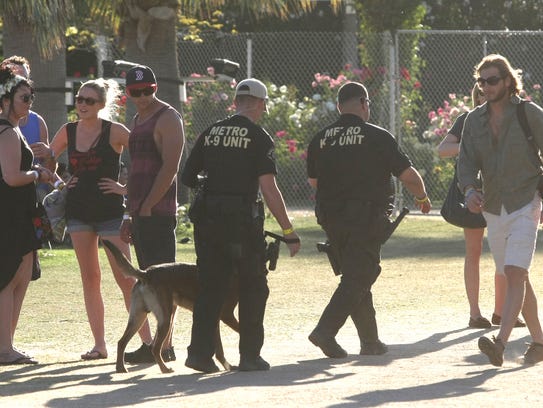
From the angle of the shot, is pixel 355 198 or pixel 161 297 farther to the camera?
pixel 355 198

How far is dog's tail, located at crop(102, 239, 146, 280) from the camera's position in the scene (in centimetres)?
857

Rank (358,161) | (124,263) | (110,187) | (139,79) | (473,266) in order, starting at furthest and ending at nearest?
(473,266), (110,187), (358,161), (139,79), (124,263)

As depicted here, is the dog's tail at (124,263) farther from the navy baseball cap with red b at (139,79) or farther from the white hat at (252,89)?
the white hat at (252,89)

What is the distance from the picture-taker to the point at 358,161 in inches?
353

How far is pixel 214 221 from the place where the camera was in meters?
8.41

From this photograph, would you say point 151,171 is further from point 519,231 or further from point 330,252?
point 519,231

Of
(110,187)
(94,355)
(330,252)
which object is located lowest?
(94,355)

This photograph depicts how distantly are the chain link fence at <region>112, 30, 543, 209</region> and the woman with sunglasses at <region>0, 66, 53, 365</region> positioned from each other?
37.0ft

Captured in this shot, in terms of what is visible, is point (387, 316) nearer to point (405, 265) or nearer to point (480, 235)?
point (480, 235)

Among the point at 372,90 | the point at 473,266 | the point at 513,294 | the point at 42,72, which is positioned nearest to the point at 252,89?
the point at 513,294

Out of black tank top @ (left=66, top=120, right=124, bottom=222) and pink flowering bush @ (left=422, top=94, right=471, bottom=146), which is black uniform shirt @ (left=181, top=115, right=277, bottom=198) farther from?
pink flowering bush @ (left=422, top=94, right=471, bottom=146)

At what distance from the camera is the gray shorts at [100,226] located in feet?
30.1

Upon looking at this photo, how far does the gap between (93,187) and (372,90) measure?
43.5 feet

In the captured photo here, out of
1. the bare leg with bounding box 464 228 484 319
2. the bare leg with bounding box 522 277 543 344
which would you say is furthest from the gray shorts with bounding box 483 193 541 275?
the bare leg with bounding box 464 228 484 319
